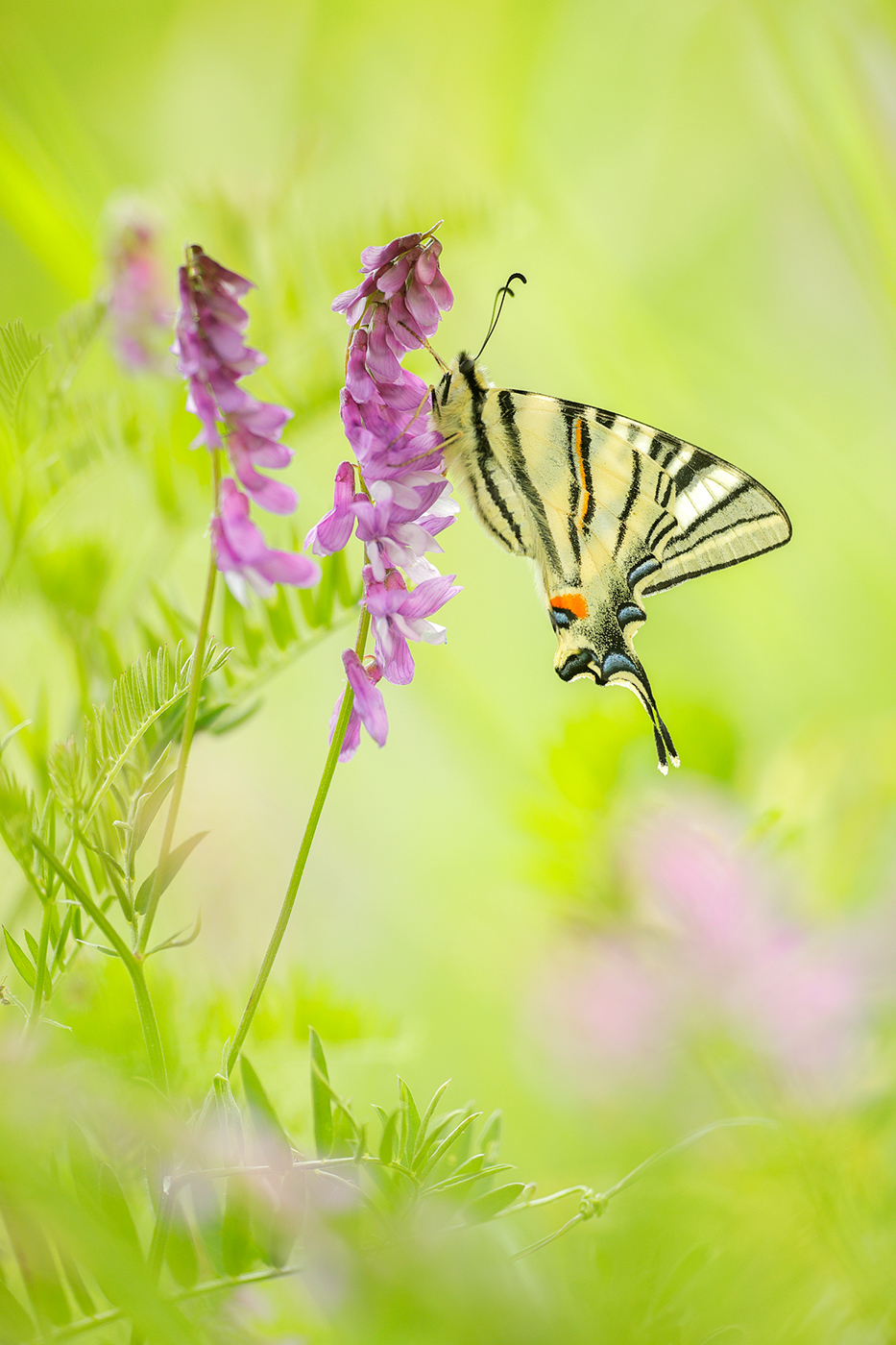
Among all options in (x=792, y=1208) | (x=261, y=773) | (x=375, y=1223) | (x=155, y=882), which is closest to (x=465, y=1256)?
(x=375, y=1223)

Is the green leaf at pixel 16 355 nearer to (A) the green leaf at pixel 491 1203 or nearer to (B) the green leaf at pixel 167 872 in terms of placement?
(B) the green leaf at pixel 167 872

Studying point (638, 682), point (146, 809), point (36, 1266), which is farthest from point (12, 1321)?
point (638, 682)

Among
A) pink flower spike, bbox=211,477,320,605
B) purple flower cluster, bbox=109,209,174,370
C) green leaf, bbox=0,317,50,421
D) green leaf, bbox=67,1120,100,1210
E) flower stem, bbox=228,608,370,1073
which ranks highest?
purple flower cluster, bbox=109,209,174,370

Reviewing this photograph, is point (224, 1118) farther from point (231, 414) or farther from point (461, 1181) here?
point (231, 414)

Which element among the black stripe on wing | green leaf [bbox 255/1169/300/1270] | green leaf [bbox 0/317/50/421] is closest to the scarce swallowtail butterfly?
the black stripe on wing

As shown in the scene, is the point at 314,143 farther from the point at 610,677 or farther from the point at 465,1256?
the point at 465,1256

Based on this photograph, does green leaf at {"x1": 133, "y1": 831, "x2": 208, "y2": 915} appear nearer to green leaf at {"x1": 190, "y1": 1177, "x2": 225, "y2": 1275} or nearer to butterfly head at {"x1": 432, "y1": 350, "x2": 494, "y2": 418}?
green leaf at {"x1": 190, "y1": 1177, "x2": 225, "y2": 1275}

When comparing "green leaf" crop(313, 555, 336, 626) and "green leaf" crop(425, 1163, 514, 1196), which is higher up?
"green leaf" crop(313, 555, 336, 626)
